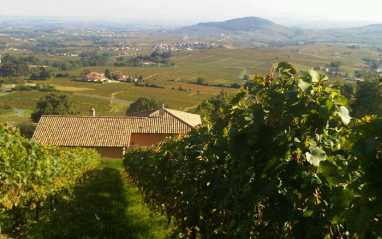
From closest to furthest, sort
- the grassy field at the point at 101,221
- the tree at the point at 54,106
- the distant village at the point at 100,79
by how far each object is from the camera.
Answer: the grassy field at the point at 101,221 → the tree at the point at 54,106 → the distant village at the point at 100,79

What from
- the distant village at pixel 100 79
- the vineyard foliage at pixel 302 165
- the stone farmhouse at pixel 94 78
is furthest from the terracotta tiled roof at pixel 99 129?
the stone farmhouse at pixel 94 78

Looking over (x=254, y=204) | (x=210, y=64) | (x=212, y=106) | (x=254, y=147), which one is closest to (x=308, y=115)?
(x=254, y=147)

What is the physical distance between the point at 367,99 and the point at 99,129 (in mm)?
26547

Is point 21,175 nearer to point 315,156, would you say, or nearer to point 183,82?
point 315,156

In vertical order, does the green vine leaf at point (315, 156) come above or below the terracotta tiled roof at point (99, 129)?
above

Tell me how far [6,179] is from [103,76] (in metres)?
119

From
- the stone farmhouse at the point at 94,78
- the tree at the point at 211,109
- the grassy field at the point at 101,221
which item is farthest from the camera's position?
the stone farmhouse at the point at 94,78

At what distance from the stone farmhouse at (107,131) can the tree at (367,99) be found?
1773cm

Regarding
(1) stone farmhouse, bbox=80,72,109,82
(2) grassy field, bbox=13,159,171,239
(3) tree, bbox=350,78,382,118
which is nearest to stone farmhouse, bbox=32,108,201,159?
(3) tree, bbox=350,78,382,118

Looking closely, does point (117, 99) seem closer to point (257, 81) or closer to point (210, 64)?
point (210, 64)

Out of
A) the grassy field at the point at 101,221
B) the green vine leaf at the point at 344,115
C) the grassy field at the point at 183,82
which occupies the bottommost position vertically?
the grassy field at the point at 183,82

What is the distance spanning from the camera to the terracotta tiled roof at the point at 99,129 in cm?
2748

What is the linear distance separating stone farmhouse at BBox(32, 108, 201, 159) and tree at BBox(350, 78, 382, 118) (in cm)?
1773

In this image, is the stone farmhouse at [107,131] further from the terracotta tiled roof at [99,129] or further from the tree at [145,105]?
the tree at [145,105]
